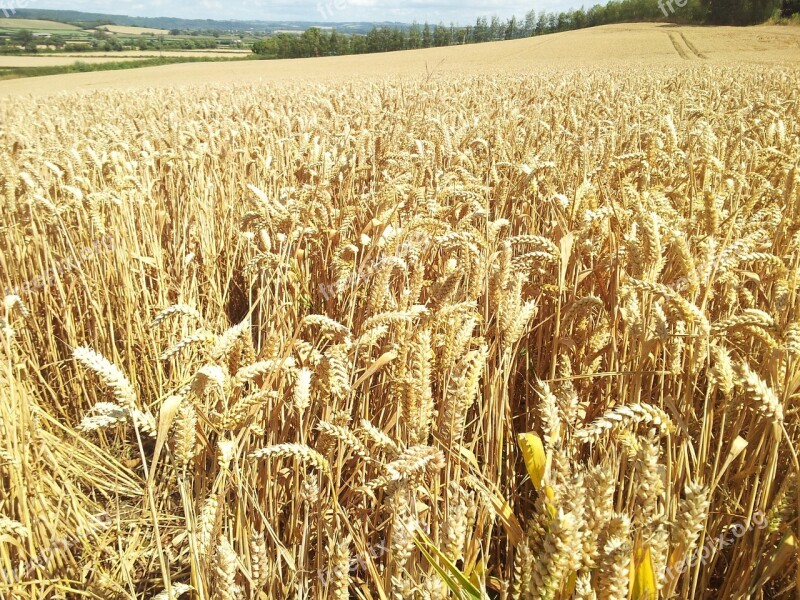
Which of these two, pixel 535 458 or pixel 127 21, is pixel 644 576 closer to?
pixel 535 458

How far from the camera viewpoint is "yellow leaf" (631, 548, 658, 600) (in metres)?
0.76

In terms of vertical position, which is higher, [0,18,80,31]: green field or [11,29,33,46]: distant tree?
[0,18,80,31]: green field

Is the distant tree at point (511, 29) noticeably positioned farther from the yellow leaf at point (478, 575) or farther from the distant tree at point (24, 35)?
the yellow leaf at point (478, 575)

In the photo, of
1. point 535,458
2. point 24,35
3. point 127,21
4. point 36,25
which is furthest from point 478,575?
A: point 127,21

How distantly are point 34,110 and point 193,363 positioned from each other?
6.98 metres

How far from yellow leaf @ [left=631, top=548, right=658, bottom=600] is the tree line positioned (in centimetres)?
3143

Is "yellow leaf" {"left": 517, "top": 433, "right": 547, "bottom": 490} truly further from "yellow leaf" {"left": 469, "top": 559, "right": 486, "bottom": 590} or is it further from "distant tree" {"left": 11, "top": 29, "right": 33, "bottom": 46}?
"distant tree" {"left": 11, "top": 29, "right": 33, "bottom": 46}

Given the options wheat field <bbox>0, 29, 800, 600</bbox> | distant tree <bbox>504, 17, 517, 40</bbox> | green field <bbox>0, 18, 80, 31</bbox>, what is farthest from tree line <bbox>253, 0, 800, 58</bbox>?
wheat field <bbox>0, 29, 800, 600</bbox>

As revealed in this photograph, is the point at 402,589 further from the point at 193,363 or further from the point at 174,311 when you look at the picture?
the point at 193,363

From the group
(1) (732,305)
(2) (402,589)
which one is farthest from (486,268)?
(2) (402,589)

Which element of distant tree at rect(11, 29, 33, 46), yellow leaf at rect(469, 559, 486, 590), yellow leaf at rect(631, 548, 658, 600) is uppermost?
distant tree at rect(11, 29, 33, 46)

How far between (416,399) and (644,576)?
47cm

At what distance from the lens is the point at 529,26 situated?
239ft

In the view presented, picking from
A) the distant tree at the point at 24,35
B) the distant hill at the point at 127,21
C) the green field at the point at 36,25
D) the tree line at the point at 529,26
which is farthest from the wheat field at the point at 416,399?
the green field at the point at 36,25
